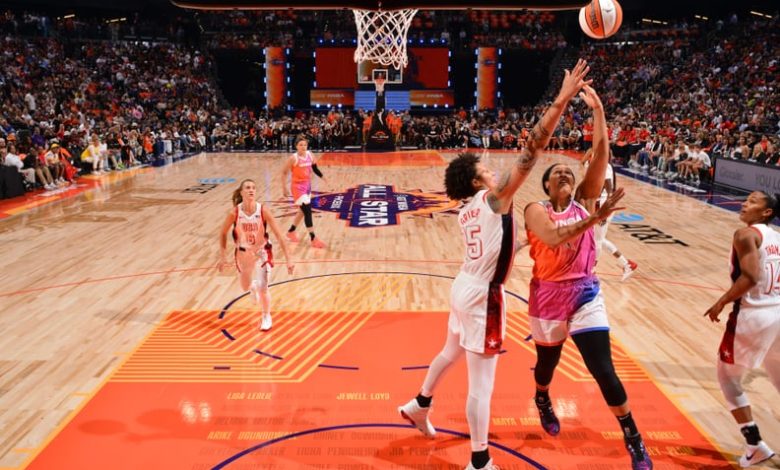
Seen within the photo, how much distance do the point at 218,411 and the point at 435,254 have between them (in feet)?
17.2

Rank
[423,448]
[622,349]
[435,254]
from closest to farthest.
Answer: [423,448] < [622,349] < [435,254]

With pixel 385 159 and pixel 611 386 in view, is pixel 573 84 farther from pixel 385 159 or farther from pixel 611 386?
pixel 385 159

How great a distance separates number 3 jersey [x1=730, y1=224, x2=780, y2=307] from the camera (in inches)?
151

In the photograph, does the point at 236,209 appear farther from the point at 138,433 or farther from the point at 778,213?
the point at 778,213

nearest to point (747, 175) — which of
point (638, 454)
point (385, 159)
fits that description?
point (385, 159)

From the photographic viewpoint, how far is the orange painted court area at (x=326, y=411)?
161 inches

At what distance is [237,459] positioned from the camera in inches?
160

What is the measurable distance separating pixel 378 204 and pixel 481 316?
10.3m

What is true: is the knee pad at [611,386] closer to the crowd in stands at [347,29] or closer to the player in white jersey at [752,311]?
the player in white jersey at [752,311]

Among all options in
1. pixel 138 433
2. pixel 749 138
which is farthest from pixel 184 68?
pixel 138 433

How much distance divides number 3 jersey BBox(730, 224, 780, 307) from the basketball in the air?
17.2ft

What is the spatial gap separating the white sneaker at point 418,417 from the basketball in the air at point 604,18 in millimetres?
6021

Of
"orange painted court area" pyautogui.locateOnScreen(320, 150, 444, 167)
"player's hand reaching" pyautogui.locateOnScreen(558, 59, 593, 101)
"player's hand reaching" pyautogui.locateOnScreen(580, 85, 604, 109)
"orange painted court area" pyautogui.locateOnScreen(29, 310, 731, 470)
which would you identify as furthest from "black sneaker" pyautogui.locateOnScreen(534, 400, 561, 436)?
"orange painted court area" pyautogui.locateOnScreen(320, 150, 444, 167)

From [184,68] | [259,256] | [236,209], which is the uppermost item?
[184,68]
